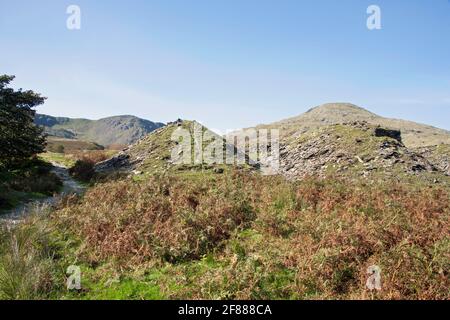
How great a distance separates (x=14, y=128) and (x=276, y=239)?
90.0 ft

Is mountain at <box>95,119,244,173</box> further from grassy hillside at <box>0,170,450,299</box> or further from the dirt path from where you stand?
grassy hillside at <box>0,170,450,299</box>

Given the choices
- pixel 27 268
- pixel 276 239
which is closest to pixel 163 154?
pixel 276 239

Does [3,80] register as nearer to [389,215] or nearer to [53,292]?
[53,292]

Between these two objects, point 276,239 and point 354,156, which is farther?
point 354,156

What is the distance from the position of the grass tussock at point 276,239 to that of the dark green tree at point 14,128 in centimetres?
1641

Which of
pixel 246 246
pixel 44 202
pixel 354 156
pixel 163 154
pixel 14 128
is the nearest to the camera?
pixel 246 246

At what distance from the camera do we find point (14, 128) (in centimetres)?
3080

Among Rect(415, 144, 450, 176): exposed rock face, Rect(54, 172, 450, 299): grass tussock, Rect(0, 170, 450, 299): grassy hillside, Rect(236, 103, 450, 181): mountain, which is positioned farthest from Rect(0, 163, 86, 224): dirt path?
Rect(415, 144, 450, 176): exposed rock face

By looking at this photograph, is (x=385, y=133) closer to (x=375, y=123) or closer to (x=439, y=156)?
(x=439, y=156)

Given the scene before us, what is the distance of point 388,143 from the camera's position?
26906 mm

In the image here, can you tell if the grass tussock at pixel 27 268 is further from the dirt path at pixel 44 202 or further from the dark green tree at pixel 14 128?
the dark green tree at pixel 14 128

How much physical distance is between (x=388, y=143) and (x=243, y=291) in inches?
864

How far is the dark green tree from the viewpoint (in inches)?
1163
